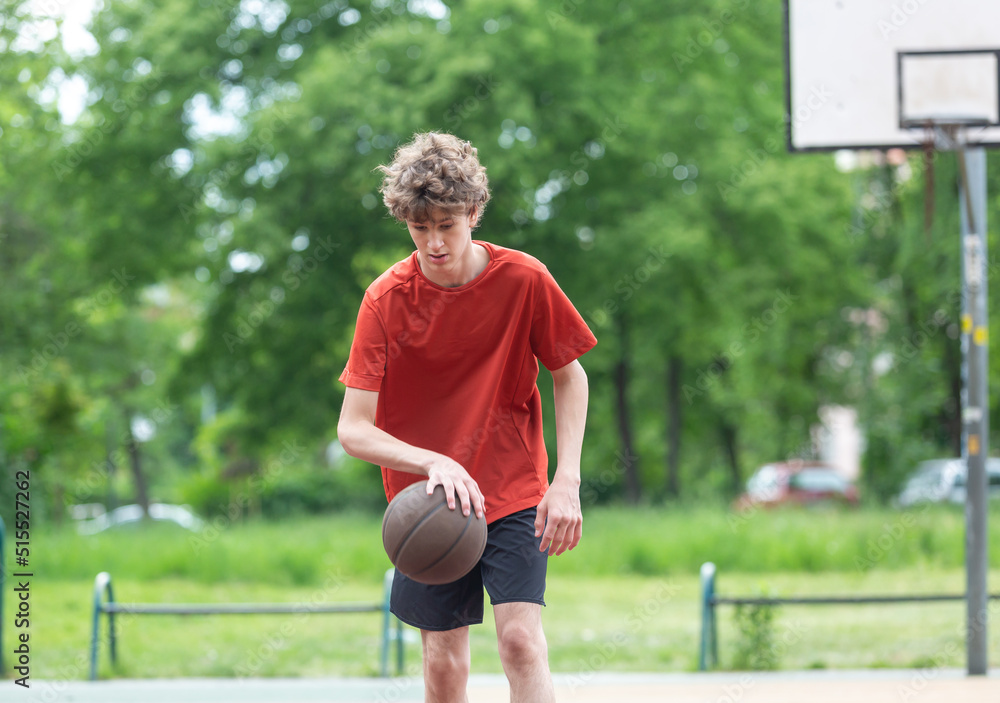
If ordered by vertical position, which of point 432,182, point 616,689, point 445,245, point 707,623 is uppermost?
point 432,182

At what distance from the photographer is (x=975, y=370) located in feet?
21.7

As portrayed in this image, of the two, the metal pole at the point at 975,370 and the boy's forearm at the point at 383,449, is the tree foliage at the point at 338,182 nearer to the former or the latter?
the metal pole at the point at 975,370

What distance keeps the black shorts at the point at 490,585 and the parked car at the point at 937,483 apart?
16.0m

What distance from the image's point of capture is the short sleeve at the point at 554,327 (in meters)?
3.37

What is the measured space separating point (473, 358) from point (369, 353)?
33cm

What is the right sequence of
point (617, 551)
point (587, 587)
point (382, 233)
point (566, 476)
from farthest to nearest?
point (382, 233) < point (617, 551) < point (587, 587) < point (566, 476)

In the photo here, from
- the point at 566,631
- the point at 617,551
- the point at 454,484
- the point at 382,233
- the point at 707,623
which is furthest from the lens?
the point at 382,233

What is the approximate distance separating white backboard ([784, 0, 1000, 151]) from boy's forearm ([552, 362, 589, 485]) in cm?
406

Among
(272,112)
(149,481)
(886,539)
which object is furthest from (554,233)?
(149,481)

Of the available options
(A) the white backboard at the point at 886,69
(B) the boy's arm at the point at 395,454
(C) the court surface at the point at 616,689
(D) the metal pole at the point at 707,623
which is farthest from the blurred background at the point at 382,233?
(B) the boy's arm at the point at 395,454

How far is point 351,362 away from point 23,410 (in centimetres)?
1692

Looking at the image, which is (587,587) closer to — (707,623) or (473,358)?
(707,623)

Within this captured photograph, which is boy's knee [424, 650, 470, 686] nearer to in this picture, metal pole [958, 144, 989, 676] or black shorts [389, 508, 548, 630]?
black shorts [389, 508, 548, 630]

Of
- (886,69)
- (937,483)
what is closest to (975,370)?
(886,69)
